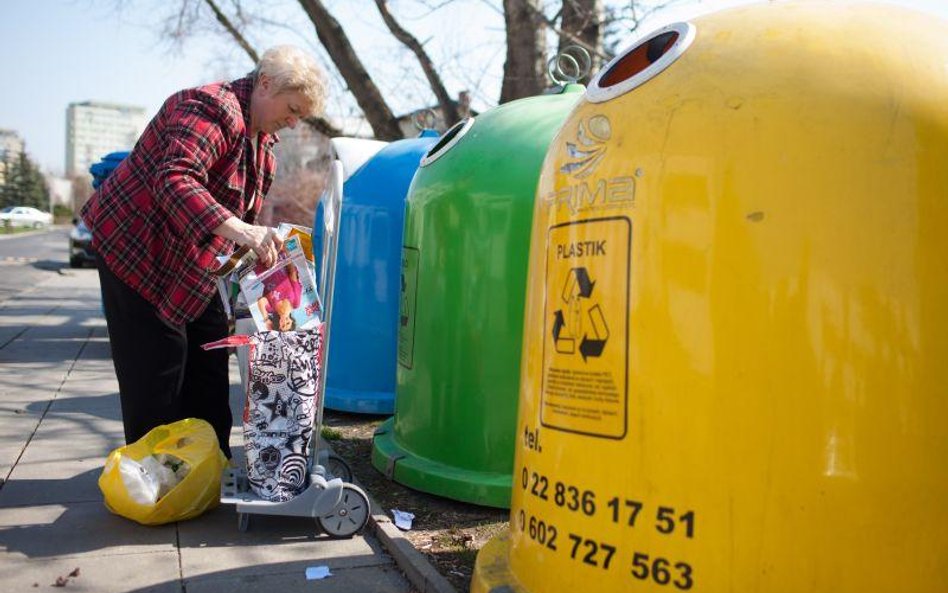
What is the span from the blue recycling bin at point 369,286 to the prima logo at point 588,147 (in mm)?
3283

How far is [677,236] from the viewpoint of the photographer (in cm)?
185

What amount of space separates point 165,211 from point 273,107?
1.83ft

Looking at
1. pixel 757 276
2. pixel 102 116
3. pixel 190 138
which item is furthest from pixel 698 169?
pixel 102 116

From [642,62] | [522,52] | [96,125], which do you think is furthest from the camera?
[96,125]

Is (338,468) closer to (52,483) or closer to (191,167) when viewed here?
(52,483)

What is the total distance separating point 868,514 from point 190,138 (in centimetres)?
247

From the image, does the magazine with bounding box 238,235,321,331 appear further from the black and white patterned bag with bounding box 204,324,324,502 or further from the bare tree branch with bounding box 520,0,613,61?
the bare tree branch with bounding box 520,0,613,61

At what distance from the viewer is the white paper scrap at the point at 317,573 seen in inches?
113

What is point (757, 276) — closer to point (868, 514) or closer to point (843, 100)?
point (843, 100)

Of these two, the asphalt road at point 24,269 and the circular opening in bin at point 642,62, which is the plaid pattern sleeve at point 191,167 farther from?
the asphalt road at point 24,269

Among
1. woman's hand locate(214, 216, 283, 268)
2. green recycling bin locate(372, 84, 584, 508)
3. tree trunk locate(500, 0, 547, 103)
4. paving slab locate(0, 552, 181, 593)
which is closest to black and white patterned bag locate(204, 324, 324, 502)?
woman's hand locate(214, 216, 283, 268)

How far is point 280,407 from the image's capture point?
3080mm

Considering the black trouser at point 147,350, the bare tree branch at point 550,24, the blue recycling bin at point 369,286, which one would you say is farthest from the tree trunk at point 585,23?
the black trouser at point 147,350

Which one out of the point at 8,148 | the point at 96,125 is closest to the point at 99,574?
the point at 8,148
